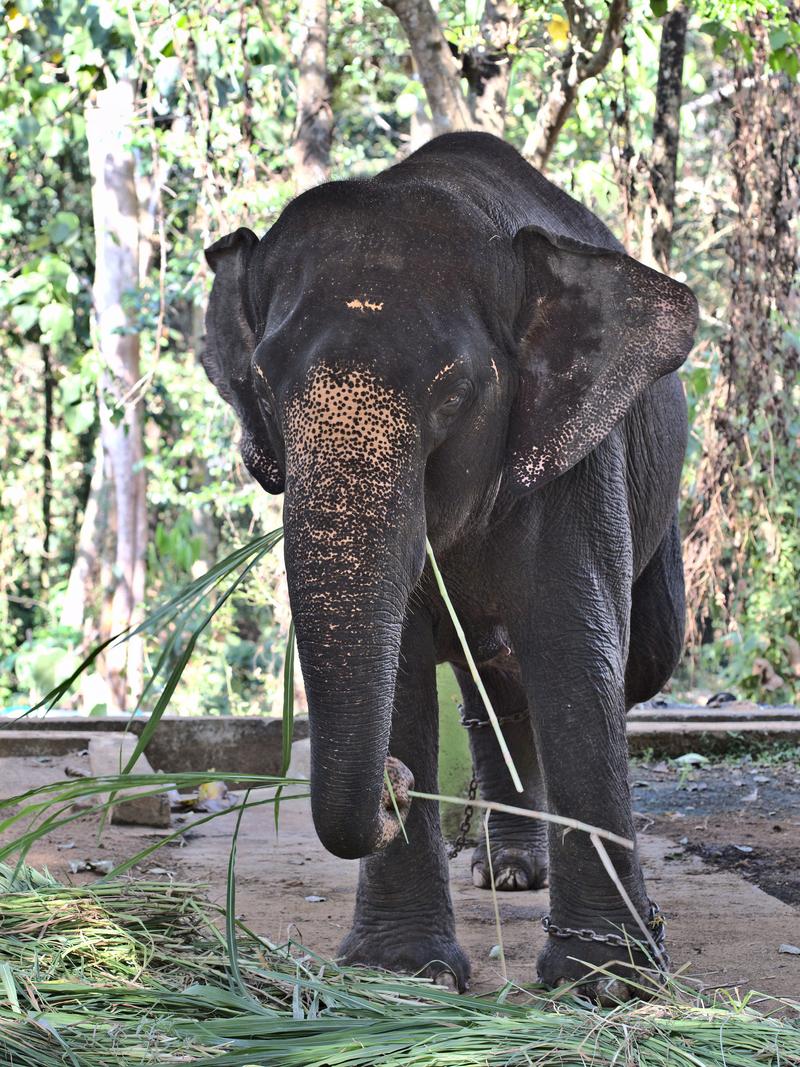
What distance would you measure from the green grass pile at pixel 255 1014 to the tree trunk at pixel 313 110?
610 centimetres

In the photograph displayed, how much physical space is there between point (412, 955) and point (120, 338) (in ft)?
33.4

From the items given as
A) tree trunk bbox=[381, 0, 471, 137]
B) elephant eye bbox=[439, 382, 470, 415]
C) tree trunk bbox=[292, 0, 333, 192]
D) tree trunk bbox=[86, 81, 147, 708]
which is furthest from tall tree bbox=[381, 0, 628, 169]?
tree trunk bbox=[86, 81, 147, 708]

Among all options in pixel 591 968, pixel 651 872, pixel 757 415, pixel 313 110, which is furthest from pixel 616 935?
pixel 757 415

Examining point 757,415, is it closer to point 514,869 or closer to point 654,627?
point 654,627

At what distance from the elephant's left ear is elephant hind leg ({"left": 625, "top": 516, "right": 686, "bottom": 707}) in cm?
148

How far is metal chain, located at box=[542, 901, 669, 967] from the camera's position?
3.54 metres

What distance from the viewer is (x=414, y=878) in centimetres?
381

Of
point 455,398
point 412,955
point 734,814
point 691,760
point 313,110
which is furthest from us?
point 313,110

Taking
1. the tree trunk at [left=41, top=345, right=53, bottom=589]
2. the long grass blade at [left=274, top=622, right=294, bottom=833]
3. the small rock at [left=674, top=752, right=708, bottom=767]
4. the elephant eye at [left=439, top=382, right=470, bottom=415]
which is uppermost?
the tree trunk at [left=41, top=345, right=53, bottom=589]

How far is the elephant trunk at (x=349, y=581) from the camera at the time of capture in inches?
113

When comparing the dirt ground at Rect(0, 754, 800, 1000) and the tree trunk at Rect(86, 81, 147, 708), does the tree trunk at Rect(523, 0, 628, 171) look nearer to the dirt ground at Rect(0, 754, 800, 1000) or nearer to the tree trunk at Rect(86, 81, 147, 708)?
the dirt ground at Rect(0, 754, 800, 1000)

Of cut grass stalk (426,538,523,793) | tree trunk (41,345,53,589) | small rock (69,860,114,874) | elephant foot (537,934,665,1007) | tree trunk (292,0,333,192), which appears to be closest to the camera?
cut grass stalk (426,538,523,793)

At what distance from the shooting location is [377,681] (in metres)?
2.92

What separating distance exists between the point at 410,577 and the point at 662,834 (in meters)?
3.24
